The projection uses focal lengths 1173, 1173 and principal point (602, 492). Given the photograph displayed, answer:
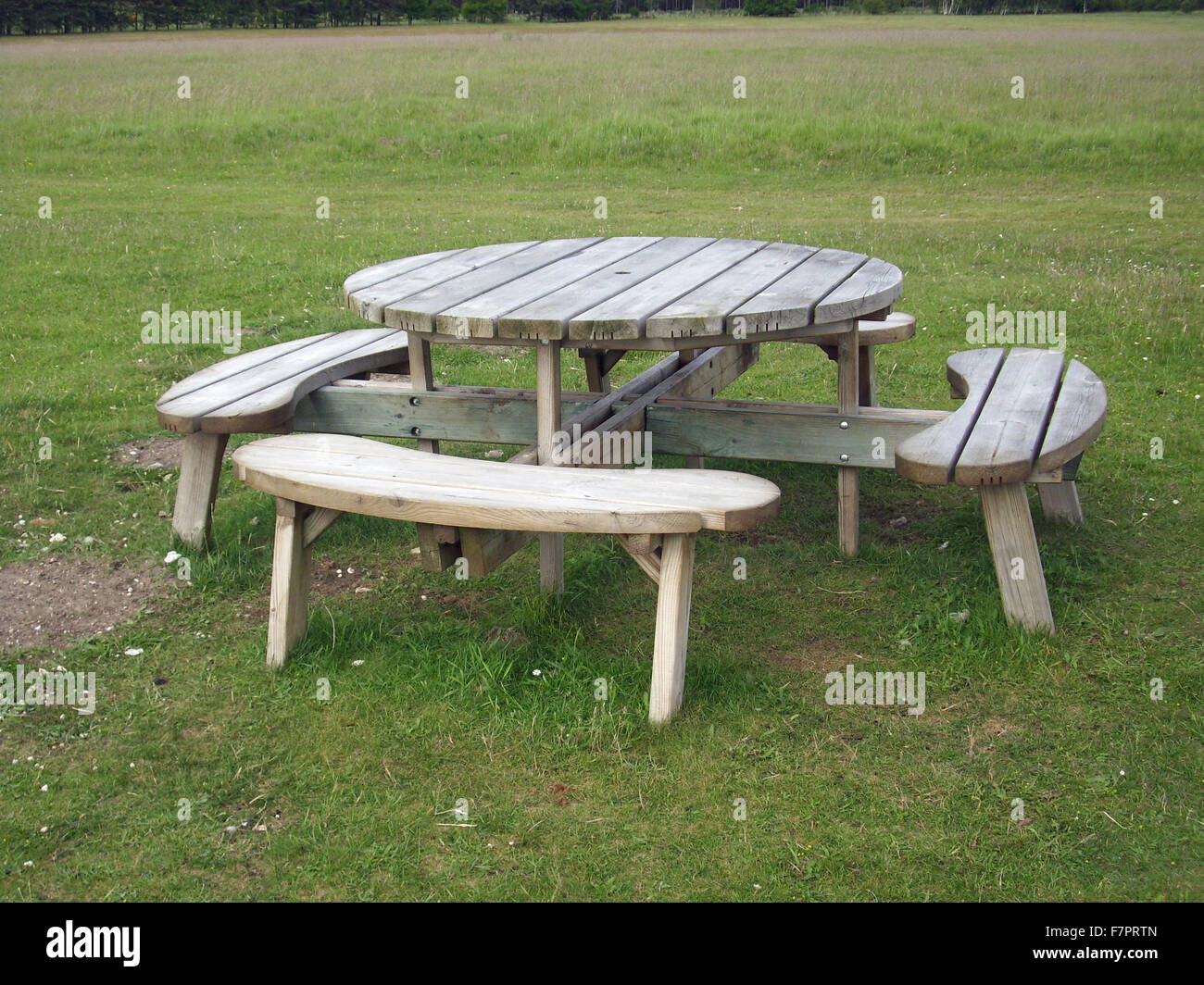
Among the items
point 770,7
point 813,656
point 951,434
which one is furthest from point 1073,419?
point 770,7

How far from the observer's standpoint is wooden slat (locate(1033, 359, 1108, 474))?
Answer: 11.4 feet

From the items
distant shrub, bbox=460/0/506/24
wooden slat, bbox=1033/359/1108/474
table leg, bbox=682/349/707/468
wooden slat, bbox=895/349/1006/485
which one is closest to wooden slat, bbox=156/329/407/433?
table leg, bbox=682/349/707/468

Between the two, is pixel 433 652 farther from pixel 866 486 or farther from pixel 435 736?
pixel 866 486

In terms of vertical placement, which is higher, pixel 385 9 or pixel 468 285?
pixel 385 9

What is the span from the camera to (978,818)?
2877 mm

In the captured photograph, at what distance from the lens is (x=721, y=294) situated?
3.92 m

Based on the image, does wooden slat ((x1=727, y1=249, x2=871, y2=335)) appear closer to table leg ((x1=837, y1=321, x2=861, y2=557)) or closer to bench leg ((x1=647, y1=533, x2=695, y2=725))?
table leg ((x1=837, y1=321, x2=861, y2=557))

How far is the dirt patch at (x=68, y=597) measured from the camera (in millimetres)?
3977

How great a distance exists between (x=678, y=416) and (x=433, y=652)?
Answer: 53.8 inches

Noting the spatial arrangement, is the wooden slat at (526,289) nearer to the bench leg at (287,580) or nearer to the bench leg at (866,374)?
the bench leg at (287,580)

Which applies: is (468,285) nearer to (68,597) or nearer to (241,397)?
(241,397)

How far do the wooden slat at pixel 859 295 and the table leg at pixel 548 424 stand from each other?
892 mm

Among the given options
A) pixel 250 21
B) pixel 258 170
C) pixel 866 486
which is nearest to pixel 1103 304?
pixel 866 486

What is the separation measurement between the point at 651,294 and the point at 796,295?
0.48 metres
